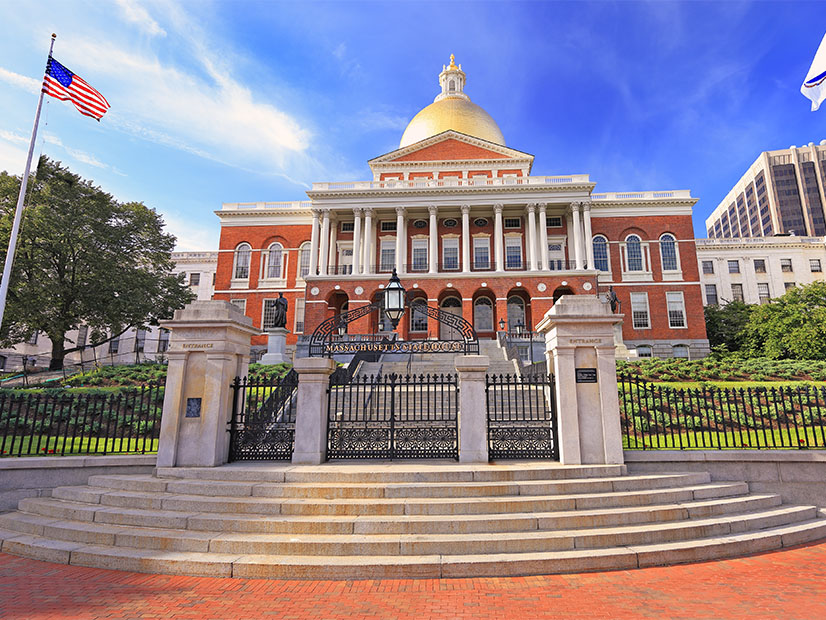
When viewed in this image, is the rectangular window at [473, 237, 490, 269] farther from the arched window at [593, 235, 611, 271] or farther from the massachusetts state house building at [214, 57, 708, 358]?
the arched window at [593, 235, 611, 271]

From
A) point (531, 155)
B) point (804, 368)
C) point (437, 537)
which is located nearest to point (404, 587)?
point (437, 537)

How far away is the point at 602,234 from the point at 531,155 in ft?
34.1

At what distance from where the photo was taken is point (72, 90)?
15547 millimetres

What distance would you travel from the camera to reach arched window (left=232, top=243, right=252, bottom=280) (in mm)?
46031

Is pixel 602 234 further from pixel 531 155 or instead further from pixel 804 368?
pixel 804 368

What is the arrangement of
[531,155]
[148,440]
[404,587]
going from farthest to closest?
1. [531,155]
2. [148,440]
3. [404,587]

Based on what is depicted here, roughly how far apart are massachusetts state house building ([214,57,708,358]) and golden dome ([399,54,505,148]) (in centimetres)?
275

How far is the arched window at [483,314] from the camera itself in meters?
41.4

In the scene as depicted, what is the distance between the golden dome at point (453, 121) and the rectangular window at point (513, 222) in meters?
9.83

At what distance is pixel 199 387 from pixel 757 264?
6878 centimetres

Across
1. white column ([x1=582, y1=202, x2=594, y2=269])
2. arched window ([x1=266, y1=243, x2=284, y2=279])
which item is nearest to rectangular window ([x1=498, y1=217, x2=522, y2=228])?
white column ([x1=582, y1=202, x2=594, y2=269])

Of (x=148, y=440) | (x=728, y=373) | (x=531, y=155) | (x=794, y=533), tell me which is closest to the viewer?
(x=794, y=533)

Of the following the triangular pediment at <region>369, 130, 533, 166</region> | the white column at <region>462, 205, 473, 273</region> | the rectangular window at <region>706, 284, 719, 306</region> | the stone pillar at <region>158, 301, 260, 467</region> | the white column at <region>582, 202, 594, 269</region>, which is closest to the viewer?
the stone pillar at <region>158, 301, 260, 467</region>

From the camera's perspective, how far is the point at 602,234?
144 ft
